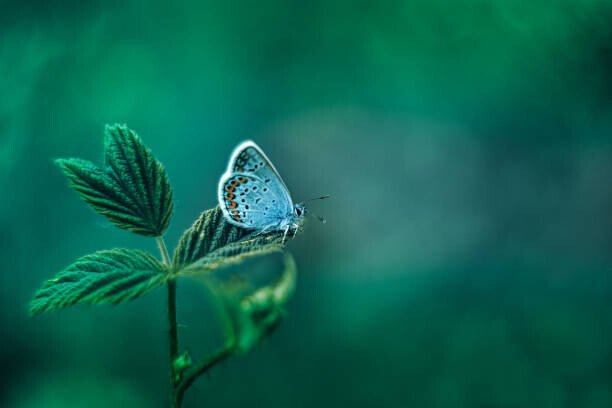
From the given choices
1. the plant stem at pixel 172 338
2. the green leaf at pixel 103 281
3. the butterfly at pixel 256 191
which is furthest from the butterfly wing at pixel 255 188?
the plant stem at pixel 172 338

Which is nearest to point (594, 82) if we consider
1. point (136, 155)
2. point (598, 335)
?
point (598, 335)

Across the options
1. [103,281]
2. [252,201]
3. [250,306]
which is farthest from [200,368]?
[252,201]

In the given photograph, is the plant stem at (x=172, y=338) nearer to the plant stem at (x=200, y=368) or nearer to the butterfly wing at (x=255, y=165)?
the plant stem at (x=200, y=368)

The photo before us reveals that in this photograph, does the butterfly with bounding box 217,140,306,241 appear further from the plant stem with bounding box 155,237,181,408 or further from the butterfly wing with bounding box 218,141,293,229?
the plant stem with bounding box 155,237,181,408

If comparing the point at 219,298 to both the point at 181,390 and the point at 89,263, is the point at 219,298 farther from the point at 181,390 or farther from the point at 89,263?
the point at 89,263

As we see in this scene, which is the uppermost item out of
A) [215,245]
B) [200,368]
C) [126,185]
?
[126,185]

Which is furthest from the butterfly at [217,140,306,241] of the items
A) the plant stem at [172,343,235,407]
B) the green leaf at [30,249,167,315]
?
the plant stem at [172,343,235,407]

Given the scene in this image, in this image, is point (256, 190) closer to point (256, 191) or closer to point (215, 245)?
point (256, 191)
